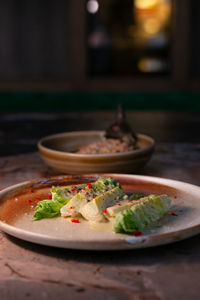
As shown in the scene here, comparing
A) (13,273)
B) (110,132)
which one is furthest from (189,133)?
(13,273)

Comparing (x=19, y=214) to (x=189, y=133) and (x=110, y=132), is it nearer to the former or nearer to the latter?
(x=110, y=132)

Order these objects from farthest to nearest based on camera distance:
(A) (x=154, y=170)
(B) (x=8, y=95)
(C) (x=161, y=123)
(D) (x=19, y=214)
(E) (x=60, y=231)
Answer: (B) (x=8, y=95), (C) (x=161, y=123), (A) (x=154, y=170), (D) (x=19, y=214), (E) (x=60, y=231)

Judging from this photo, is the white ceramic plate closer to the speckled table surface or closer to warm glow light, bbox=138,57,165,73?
the speckled table surface

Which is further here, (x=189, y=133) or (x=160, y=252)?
(x=189, y=133)

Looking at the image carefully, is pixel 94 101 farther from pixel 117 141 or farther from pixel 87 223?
pixel 87 223

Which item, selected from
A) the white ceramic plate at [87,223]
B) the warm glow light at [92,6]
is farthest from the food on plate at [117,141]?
the warm glow light at [92,6]

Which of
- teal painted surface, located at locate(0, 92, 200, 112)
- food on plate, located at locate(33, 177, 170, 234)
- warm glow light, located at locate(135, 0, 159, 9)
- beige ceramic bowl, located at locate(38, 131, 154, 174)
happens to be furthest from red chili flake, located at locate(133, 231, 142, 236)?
warm glow light, located at locate(135, 0, 159, 9)
